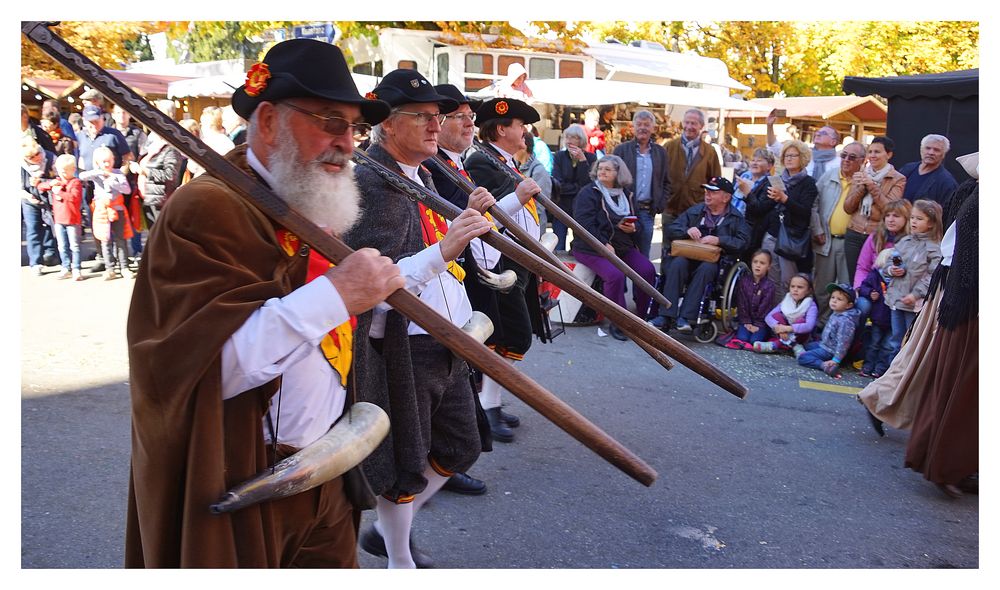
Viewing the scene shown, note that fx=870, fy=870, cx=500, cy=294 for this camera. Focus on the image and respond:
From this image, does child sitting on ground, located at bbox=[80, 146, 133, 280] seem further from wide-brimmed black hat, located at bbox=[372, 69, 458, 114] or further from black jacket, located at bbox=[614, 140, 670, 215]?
wide-brimmed black hat, located at bbox=[372, 69, 458, 114]

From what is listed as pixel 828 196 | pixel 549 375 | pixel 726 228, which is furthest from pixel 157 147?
pixel 828 196

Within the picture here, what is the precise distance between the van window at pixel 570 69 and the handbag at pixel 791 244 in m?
10.7

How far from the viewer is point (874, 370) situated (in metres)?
7.27

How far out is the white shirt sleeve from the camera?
2.01 metres

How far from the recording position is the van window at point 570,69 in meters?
18.3

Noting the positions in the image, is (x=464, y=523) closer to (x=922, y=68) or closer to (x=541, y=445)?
(x=541, y=445)

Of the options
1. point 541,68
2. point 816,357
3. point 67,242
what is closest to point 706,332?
point 816,357

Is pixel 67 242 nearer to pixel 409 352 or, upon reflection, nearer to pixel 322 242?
pixel 409 352

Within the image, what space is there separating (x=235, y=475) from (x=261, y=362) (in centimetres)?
31

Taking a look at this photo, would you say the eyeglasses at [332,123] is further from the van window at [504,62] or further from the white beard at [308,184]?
the van window at [504,62]

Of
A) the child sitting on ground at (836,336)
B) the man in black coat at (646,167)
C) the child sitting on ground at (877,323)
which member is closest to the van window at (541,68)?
the man in black coat at (646,167)

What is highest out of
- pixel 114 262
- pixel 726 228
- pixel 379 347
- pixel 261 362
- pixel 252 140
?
pixel 252 140

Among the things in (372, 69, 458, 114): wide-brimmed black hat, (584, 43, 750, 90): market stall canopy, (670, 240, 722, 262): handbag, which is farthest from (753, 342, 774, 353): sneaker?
(584, 43, 750, 90): market stall canopy

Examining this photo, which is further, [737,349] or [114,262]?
[114,262]
